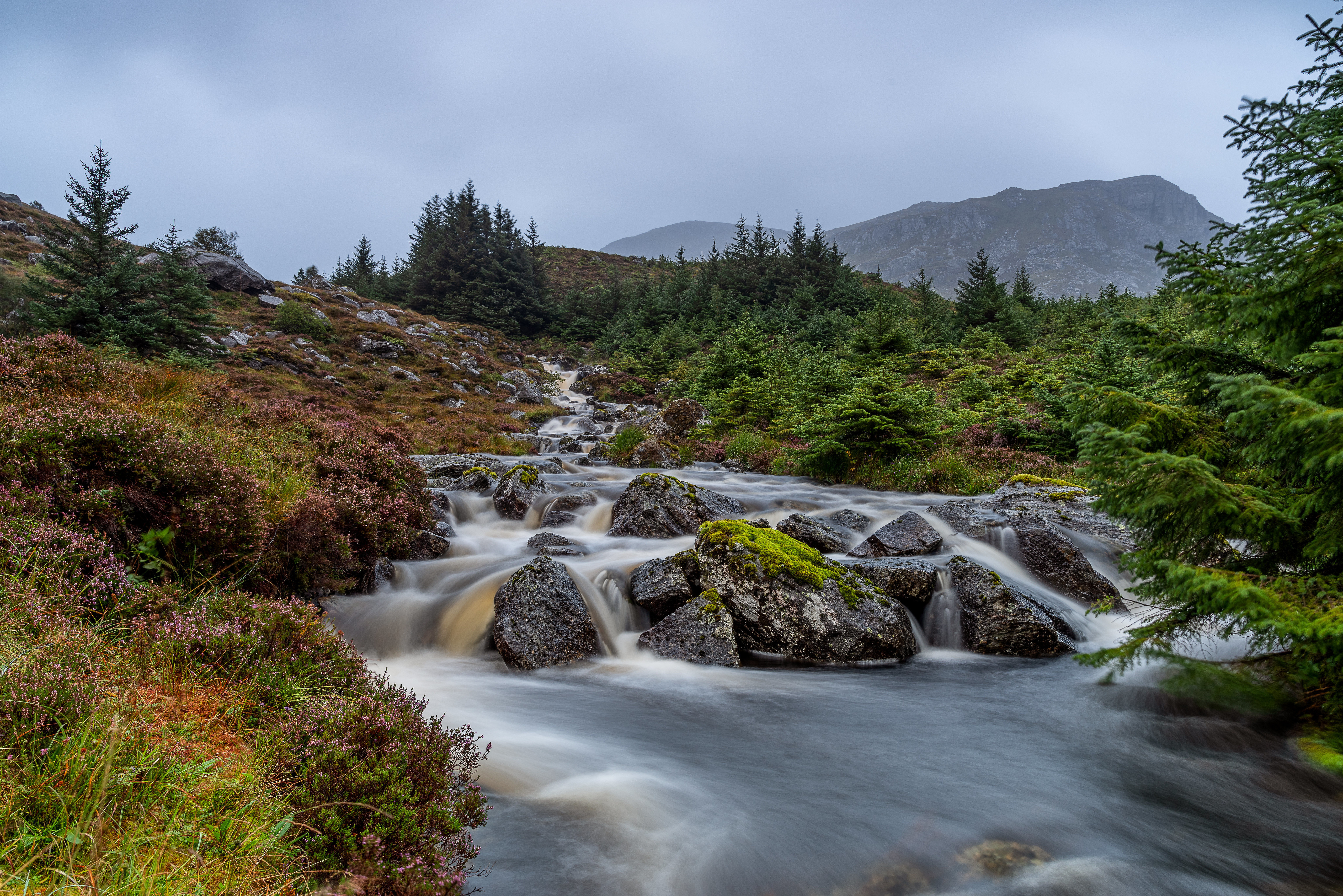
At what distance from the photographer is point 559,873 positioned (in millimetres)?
3213

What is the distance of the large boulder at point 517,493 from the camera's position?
38.9 feet

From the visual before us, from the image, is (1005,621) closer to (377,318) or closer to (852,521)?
(852,521)

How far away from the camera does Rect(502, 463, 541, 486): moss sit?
1241 centimetres

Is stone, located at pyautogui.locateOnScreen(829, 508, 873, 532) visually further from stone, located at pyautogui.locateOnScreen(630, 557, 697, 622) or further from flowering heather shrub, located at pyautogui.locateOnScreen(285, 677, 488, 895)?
flowering heather shrub, located at pyautogui.locateOnScreen(285, 677, 488, 895)

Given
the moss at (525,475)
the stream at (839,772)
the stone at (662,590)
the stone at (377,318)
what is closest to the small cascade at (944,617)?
the stream at (839,772)

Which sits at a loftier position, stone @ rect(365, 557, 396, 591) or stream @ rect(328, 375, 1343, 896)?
stone @ rect(365, 557, 396, 591)

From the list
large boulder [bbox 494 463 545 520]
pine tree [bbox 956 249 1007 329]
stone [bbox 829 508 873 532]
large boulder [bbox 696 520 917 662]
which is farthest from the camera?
pine tree [bbox 956 249 1007 329]

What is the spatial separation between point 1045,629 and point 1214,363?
3762mm

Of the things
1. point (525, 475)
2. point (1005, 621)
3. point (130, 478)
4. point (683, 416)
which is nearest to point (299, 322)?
point (683, 416)

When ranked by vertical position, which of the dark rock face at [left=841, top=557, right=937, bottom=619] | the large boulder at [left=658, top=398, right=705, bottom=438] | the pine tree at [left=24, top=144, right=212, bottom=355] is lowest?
the dark rock face at [left=841, top=557, right=937, bottom=619]

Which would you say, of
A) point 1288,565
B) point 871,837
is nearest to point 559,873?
point 871,837

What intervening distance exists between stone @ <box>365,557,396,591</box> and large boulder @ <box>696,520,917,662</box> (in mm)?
4173

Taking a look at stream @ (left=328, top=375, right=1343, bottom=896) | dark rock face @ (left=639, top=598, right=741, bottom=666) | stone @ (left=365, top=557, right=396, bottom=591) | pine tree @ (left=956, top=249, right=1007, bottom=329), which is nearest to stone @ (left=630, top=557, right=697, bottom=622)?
stream @ (left=328, top=375, right=1343, bottom=896)

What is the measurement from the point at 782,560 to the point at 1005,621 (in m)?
2.73
